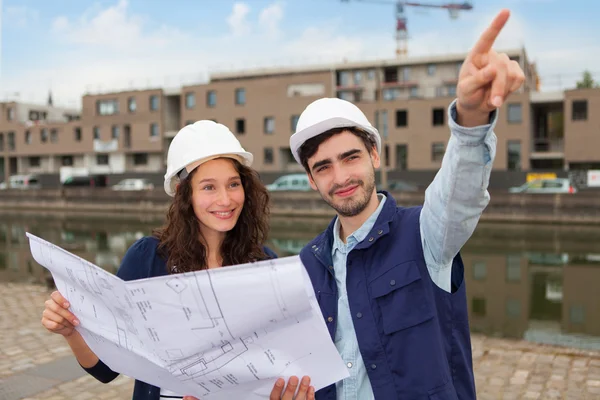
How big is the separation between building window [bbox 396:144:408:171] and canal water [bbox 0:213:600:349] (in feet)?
65.4

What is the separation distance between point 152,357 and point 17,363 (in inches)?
205

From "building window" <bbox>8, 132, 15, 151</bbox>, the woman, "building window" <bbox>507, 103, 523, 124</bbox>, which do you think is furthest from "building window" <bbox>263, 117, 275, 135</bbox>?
the woman

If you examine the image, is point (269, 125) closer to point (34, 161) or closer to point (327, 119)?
point (34, 161)

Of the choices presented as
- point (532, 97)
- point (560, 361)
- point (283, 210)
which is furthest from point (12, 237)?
point (532, 97)

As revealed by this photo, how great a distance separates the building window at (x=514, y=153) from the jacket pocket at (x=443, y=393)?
41713 millimetres

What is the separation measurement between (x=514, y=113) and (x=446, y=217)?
4272 centimetres

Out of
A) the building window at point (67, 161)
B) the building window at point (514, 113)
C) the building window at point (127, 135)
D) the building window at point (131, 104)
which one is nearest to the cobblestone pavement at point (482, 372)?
the building window at point (514, 113)

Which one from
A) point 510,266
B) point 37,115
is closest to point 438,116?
point 510,266

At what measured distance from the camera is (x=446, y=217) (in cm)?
190

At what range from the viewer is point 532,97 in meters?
41.1

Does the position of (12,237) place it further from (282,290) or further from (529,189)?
(529,189)

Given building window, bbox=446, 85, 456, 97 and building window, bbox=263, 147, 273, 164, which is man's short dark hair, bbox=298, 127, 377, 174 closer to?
building window, bbox=446, 85, 456, 97

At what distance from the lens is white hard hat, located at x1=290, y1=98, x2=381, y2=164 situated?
85.7 inches

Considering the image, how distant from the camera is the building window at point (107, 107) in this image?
57.1m
